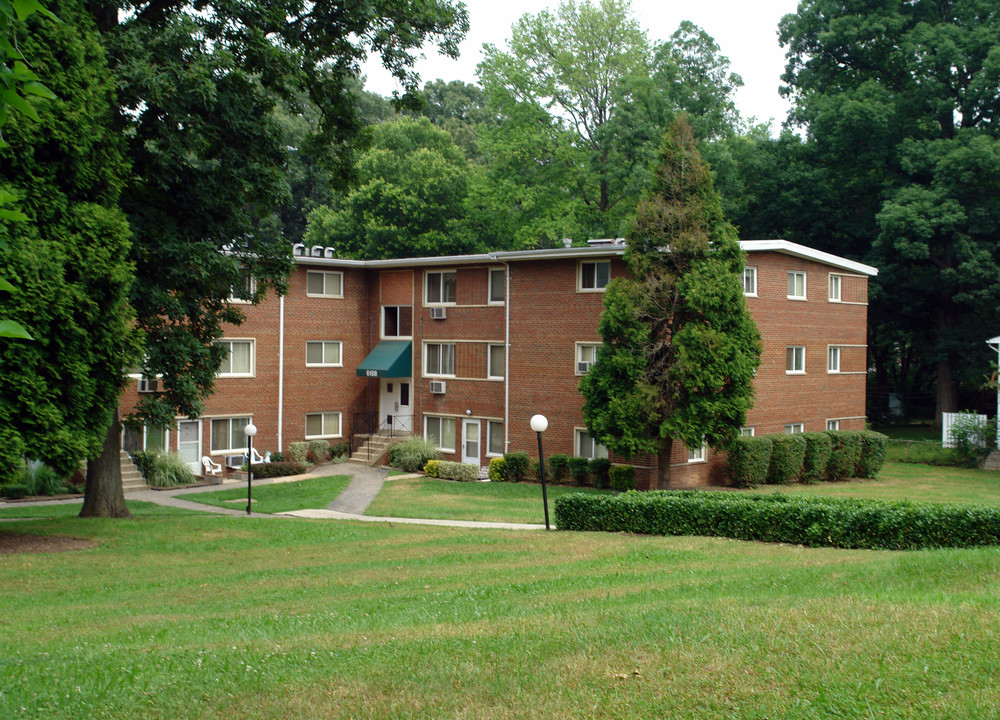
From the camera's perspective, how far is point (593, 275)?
29.9 metres

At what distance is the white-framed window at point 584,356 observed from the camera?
98.1 ft

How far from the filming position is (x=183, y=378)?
18.7 meters

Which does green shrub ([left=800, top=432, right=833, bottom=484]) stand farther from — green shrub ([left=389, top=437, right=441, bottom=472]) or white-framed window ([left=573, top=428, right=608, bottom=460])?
green shrub ([left=389, top=437, right=441, bottom=472])

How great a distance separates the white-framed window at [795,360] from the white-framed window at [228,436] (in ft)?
63.8

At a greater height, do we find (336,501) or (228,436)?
(228,436)

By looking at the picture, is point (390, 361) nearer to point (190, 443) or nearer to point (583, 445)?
point (190, 443)

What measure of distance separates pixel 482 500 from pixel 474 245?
2762 centimetres

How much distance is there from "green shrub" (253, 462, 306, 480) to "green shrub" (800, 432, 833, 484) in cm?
1749

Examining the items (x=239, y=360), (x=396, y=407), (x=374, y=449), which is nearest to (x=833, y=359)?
(x=396, y=407)

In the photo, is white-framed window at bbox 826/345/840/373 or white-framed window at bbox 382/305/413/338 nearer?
white-framed window at bbox 826/345/840/373

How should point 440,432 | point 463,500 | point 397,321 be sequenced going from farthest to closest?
point 397,321 → point 440,432 → point 463,500

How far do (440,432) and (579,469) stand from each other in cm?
740

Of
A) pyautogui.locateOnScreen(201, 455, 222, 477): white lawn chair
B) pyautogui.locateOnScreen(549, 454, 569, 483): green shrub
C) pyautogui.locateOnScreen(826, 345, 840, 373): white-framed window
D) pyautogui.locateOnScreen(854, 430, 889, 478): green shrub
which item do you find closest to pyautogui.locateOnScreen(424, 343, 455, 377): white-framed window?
pyautogui.locateOnScreen(549, 454, 569, 483): green shrub

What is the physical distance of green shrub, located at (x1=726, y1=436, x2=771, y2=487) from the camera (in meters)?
28.4
